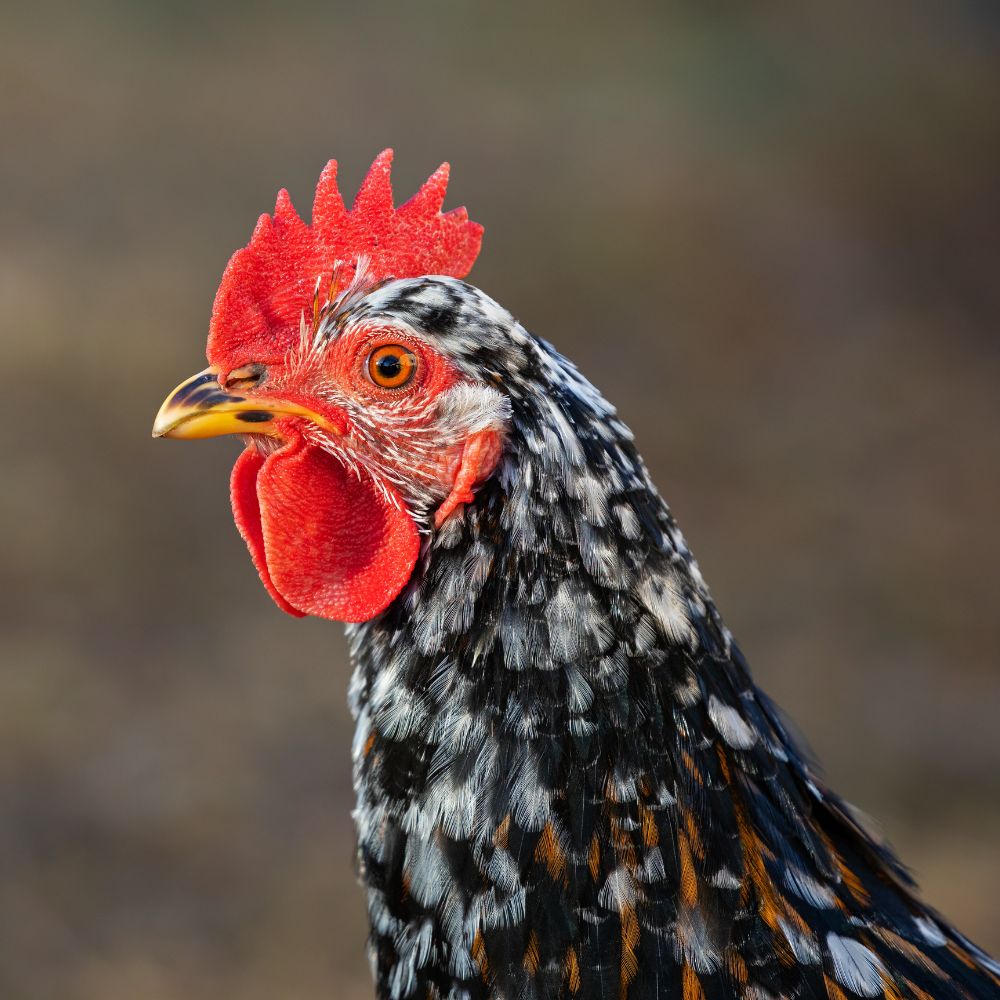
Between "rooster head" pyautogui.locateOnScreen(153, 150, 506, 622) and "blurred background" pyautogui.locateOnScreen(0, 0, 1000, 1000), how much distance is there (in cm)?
289

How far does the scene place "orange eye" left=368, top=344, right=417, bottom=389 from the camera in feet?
6.72

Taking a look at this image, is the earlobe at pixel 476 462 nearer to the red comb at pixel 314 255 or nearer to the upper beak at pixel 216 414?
the upper beak at pixel 216 414

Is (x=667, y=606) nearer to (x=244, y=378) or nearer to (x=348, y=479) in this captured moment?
(x=348, y=479)

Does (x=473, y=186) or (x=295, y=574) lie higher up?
(x=473, y=186)

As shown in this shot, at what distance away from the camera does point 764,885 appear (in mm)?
1988

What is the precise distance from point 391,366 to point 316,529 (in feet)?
1.29

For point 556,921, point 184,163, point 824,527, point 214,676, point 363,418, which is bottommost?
point 556,921

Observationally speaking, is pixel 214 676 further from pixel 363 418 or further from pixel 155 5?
pixel 155 5

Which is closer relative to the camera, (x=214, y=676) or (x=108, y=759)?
(x=108, y=759)

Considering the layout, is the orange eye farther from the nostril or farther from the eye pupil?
the nostril

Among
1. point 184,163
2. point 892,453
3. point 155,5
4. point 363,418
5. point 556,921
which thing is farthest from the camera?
point 155,5

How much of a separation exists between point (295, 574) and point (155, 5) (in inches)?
403

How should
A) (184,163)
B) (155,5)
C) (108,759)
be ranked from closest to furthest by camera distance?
(108,759), (184,163), (155,5)

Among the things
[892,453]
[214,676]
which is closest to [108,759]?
[214,676]
